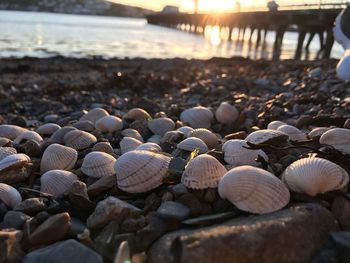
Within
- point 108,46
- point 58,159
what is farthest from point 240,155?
point 108,46

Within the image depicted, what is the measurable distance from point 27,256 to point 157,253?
0.60 meters

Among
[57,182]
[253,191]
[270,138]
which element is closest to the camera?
[253,191]

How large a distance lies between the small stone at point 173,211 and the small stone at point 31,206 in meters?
0.68

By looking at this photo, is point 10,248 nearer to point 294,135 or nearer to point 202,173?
point 202,173

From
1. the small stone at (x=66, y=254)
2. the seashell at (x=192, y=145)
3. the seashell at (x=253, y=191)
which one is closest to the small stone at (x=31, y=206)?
the small stone at (x=66, y=254)

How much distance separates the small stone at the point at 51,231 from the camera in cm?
210

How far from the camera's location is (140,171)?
2.58 m

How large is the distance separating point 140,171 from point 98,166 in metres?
0.45

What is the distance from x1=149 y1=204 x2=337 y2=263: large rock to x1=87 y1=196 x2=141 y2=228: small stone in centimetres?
33

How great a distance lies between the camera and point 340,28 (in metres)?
9.54

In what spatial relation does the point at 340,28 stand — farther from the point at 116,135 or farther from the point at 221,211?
the point at 221,211

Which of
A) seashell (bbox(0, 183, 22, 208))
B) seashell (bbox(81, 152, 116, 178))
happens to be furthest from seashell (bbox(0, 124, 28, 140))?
seashell (bbox(0, 183, 22, 208))

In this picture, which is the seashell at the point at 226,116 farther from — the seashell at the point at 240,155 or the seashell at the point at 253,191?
the seashell at the point at 253,191

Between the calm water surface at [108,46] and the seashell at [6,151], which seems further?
the calm water surface at [108,46]
